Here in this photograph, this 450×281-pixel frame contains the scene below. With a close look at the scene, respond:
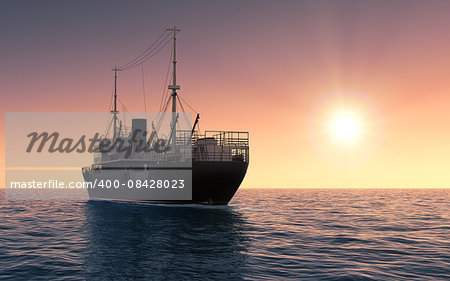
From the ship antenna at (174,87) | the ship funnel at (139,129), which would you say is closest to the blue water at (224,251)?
the ship antenna at (174,87)

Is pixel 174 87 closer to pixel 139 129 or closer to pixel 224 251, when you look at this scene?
pixel 139 129

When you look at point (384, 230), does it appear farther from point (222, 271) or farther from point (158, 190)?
point (158, 190)

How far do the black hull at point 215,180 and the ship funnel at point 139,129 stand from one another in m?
23.5

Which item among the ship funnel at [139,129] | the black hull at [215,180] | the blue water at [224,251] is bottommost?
the blue water at [224,251]

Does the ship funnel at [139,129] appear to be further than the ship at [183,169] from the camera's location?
Yes

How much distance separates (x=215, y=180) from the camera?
1537 inches

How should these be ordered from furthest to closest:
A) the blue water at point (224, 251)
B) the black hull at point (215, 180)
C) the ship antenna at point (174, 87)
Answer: the ship antenna at point (174, 87), the black hull at point (215, 180), the blue water at point (224, 251)

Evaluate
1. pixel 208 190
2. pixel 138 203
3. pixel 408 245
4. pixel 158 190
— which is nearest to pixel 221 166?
pixel 208 190

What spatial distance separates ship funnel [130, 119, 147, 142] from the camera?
62.0 metres

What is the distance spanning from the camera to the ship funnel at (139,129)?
203ft

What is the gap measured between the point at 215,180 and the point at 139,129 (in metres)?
27.9

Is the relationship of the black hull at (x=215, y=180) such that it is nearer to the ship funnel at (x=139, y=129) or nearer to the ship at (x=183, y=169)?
the ship at (x=183, y=169)

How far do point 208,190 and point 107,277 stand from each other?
27.3m

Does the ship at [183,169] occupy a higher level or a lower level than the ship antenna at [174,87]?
lower
